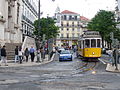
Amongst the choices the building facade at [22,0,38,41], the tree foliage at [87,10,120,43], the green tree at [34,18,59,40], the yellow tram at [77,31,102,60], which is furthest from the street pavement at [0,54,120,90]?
the tree foliage at [87,10,120,43]

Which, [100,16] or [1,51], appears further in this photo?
[100,16]

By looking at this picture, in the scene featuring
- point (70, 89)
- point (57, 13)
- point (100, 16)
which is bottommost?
point (70, 89)

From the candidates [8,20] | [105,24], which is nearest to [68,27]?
[105,24]

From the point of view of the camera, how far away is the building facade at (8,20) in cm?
3441

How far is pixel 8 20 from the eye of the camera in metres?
41.0

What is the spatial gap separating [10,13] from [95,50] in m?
16.4

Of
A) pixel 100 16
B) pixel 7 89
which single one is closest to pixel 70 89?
pixel 7 89

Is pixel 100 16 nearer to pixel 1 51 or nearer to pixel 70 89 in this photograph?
pixel 1 51

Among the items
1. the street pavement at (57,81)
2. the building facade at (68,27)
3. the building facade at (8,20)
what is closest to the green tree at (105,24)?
the building facade at (8,20)

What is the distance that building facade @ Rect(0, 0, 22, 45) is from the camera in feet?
113

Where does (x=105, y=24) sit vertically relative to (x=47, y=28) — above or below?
above

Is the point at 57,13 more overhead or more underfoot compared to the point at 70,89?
more overhead

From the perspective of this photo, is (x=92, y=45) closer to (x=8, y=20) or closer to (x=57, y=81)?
(x=8, y=20)

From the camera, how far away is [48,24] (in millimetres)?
67250
